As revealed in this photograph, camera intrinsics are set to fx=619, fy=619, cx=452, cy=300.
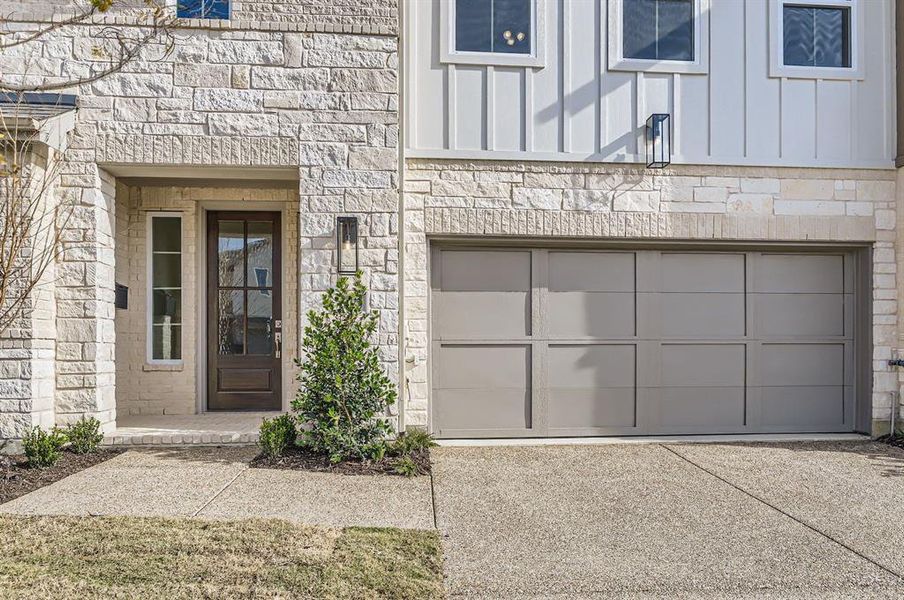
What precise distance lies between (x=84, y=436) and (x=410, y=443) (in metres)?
2.72

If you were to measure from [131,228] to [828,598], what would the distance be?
7108 millimetres

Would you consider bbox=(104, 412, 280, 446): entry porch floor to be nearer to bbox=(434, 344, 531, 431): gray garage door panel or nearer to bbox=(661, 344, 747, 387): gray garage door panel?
bbox=(434, 344, 531, 431): gray garage door panel

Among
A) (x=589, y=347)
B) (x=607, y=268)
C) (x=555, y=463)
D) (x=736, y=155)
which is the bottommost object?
(x=555, y=463)

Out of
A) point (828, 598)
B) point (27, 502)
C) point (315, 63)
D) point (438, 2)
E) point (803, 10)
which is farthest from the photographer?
point (803, 10)

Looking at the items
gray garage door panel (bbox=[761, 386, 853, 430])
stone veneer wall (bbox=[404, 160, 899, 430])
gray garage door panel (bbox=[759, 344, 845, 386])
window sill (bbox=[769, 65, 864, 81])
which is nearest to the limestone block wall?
stone veneer wall (bbox=[404, 160, 899, 430])

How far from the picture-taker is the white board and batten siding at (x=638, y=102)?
19.5ft

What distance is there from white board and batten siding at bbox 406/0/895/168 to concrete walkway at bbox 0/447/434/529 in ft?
10.4

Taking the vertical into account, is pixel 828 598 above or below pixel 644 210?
below

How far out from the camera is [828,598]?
112 inches

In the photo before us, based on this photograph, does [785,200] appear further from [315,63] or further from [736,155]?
[315,63]

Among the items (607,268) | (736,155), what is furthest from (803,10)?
(607,268)

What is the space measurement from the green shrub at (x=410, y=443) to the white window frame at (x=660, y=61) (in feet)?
13.0

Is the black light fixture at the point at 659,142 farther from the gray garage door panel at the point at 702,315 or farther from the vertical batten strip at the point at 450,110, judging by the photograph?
the vertical batten strip at the point at 450,110

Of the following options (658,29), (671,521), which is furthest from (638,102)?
(671,521)
